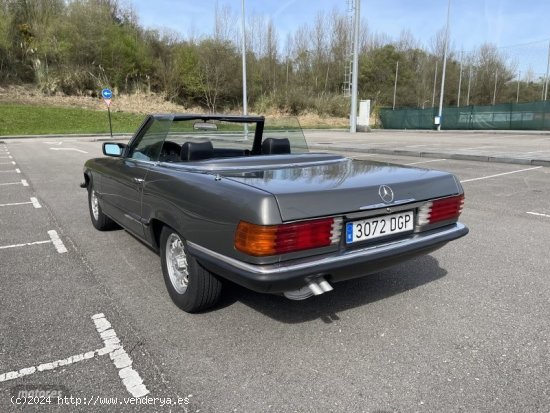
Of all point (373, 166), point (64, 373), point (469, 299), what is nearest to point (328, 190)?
point (373, 166)

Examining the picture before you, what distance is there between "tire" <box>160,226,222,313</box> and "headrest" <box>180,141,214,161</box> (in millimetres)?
609

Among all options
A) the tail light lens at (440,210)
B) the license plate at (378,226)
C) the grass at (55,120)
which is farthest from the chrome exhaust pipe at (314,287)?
the grass at (55,120)

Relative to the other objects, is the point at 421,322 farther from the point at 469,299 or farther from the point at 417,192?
the point at 417,192

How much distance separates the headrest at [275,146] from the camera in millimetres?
3941

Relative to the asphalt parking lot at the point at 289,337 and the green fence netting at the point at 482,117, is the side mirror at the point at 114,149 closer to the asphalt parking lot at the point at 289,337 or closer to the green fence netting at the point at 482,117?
the asphalt parking lot at the point at 289,337

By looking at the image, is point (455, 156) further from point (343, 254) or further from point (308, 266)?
point (308, 266)

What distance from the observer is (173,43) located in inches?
2256

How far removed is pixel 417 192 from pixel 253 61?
190 ft

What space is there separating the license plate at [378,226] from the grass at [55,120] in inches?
1310

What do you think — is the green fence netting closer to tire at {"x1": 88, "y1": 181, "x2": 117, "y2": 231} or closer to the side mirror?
tire at {"x1": 88, "y1": 181, "x2": 117, "y2": 231}

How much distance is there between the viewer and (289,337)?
8.79 ft

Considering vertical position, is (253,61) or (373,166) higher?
(253,61)

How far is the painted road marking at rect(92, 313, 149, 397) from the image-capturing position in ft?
7.17

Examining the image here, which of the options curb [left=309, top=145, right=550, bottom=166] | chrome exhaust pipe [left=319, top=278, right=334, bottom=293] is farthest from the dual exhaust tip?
curb [left=309, top=145, right=550, bottom=166]
